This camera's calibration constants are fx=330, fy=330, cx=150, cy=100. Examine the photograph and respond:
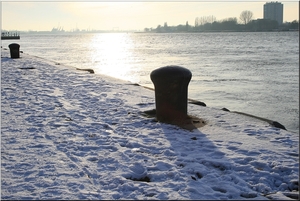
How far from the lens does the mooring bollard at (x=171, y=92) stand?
17.6ft

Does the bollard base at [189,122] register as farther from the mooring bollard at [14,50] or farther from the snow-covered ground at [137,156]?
the mooring bollard at [14,50]

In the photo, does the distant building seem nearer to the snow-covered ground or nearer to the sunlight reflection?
the sunlight reflection

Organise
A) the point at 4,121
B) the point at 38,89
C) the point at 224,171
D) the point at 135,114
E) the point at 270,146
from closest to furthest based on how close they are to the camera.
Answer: the point at 224,171
the point at 270,146
the point at 4,121
the point at 135,114
the point at 38,89

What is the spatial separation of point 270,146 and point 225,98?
750 cm

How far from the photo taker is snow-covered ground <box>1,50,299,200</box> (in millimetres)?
3105

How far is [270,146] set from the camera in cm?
421

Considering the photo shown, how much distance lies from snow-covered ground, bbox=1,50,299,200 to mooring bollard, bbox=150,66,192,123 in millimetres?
265

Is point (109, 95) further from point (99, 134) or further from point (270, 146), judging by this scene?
point (270, 146)

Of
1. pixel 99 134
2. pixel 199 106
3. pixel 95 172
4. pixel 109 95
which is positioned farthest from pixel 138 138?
pixel 109 95

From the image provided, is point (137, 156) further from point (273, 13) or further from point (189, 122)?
point (273, 13)

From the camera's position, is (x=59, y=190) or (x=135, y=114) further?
(x=135, y=114)

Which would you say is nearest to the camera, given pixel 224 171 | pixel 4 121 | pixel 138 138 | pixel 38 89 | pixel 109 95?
pixel 224 171

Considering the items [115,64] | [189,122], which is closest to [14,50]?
[115,64]

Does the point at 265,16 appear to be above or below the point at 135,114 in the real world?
above
